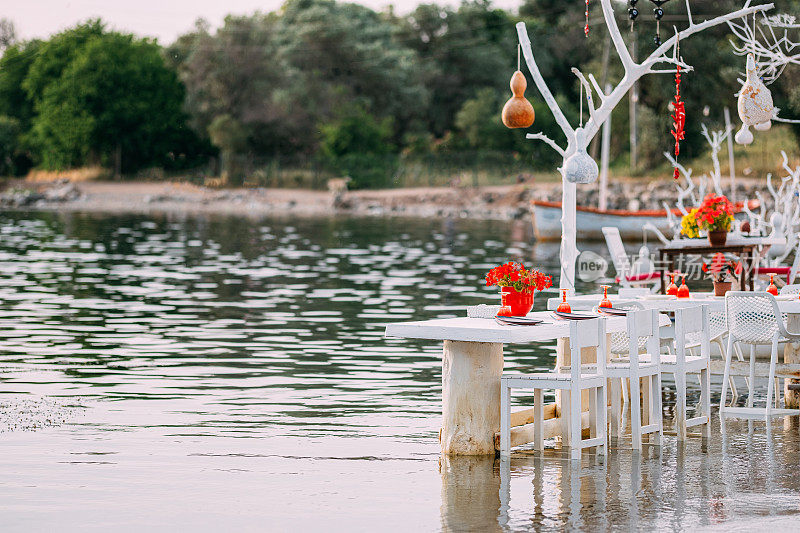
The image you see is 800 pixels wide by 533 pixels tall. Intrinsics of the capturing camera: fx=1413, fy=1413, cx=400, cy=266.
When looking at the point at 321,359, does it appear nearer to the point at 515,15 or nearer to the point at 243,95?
the point at 243,95

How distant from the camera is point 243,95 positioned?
71000mm

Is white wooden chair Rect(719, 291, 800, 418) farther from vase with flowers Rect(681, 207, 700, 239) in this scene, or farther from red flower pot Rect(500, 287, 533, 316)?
vase with flowers Rect(681, 207, 700, 239)

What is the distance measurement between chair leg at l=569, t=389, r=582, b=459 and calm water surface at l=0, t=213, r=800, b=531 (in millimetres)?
123

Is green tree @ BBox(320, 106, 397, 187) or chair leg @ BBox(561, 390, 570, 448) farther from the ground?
green tree @ BBox(320, 106, 397, 187)

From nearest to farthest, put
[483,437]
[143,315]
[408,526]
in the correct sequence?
[408,526], [483,437], [143,315]

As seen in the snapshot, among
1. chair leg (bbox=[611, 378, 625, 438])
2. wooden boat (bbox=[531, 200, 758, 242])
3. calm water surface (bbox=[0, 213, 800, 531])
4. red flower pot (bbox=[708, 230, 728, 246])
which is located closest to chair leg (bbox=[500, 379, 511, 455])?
calm water surface (bbox=[0, 213, 800, 531])

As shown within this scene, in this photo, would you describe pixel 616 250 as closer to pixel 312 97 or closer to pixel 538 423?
pixel 538 423

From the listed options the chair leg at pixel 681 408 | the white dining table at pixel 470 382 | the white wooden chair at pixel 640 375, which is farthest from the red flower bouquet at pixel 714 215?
the white dining table at pixel 470 382

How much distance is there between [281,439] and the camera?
32.9 ft

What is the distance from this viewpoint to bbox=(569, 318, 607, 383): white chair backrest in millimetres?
8938

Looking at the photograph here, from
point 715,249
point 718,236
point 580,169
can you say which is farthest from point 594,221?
point 580,169

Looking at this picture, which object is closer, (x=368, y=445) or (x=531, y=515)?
(x=531, y=515)

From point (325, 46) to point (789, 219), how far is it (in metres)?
55.0

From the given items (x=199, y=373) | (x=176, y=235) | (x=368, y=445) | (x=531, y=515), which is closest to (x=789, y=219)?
(x=199, y=373)
